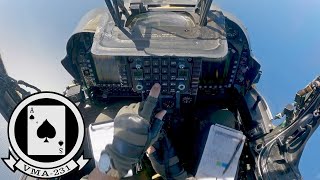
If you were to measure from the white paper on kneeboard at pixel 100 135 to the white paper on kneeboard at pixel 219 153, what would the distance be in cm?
152

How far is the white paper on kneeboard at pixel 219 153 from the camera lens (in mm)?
5047

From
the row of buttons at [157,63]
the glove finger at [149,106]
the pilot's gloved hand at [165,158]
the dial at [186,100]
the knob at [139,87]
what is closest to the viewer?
the glove finger at [149,106]

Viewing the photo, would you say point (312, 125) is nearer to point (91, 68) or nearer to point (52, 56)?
point (91, 68)

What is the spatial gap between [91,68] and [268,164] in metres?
3.31

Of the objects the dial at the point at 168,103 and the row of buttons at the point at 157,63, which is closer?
the row of buttons at the point at 157,63

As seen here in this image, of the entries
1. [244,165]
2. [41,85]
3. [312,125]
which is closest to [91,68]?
[244,165]

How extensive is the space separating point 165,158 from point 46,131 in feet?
5.77

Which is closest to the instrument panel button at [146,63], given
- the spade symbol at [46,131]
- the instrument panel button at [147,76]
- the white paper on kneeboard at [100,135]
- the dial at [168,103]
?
the instrument panel button at [147,76]

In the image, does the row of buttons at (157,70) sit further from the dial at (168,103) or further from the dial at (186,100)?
the dial at (186,100)

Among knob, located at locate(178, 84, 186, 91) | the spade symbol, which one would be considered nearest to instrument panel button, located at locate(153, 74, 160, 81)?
knob, located at locate(178, 84, 186, 91)

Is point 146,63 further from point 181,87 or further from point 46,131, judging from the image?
point 46,131

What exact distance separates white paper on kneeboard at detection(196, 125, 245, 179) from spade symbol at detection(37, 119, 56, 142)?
2242 mm

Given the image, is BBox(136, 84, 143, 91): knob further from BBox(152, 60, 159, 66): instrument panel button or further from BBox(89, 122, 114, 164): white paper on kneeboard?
BBox(89, 122, 114, 164): white paper on kneeboard

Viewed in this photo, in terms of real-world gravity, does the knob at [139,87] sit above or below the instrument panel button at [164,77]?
below
